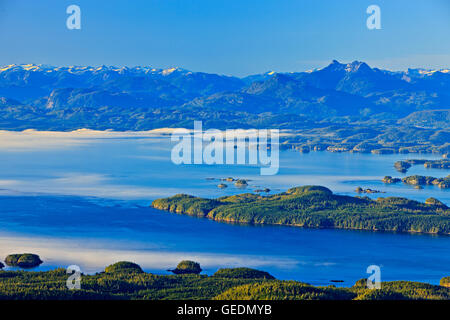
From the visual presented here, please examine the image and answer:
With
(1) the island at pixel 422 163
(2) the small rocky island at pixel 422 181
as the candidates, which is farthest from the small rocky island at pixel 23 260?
(1) the island at pixel 422 163

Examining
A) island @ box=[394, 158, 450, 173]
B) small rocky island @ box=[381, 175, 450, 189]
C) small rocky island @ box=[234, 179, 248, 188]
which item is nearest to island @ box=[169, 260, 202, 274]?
small rocky island @ box=[234, 179, 248, 188]

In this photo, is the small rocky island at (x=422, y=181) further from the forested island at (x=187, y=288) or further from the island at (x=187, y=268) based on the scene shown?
the island at (x=187, y=268)

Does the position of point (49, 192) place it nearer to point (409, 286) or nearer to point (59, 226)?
point (59, 226)

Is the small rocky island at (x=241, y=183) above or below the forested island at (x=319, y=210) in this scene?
above

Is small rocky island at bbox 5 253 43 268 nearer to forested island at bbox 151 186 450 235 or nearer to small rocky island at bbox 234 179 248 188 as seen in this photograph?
forested island at bbox 151 186 450 235

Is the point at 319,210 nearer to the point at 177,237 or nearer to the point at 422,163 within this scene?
the point at 177,237
